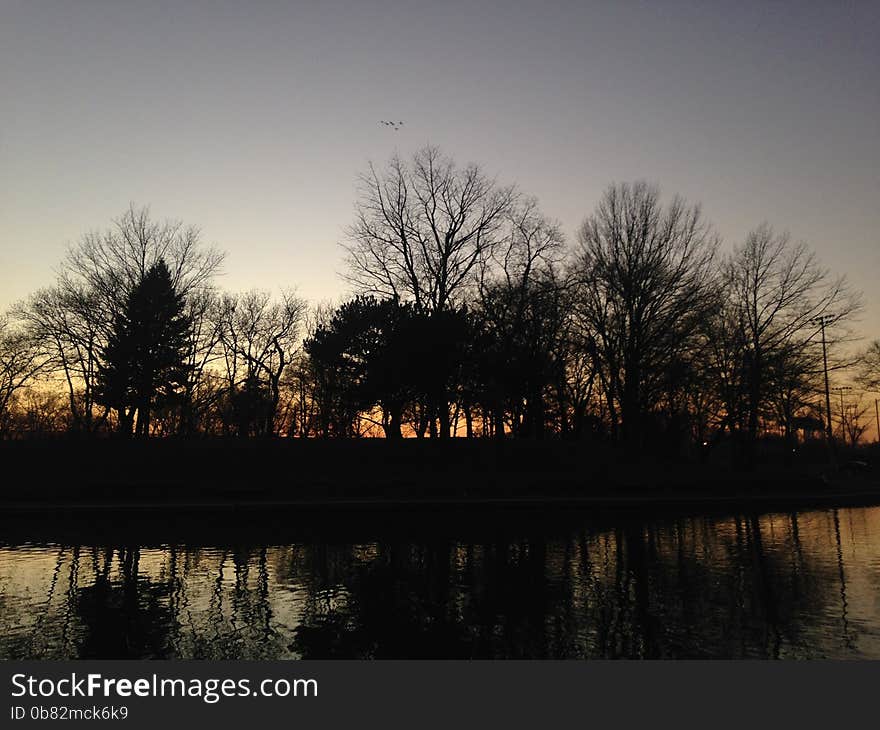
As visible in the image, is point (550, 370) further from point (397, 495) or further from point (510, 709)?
point (510, 709)

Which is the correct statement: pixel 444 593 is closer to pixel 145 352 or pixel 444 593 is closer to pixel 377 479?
pixel 377 479

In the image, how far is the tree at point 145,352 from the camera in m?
44.4

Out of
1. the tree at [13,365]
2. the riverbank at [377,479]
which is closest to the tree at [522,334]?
the riverbank at [377,479]

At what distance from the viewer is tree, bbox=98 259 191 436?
4438cm

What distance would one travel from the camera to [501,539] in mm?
19266

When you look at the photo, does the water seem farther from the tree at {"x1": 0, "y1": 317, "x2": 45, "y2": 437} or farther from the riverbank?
the tree at {"x1": 0, "y1": 317, "x2": 45, "y2": 437}

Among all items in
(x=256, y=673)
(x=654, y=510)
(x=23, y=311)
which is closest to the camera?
(x=256, y=673)

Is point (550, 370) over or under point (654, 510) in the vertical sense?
over

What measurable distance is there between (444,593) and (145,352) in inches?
1534

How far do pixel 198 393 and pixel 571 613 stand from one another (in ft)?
169

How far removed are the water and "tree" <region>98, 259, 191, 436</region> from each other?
24671 mm

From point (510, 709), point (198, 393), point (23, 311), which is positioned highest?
point (23, 311)

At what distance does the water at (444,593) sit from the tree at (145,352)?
2467 cm

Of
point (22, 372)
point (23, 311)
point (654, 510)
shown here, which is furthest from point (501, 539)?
point (22, 372)
